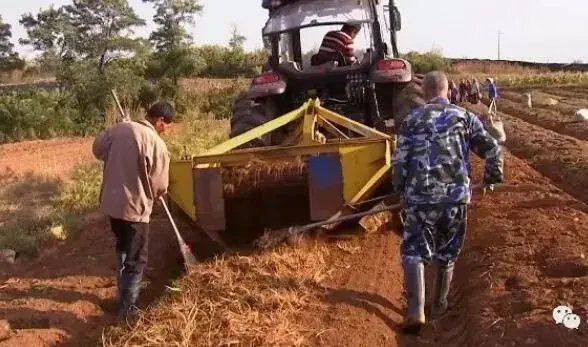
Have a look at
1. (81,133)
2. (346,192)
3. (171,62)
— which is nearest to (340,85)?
(346,192)

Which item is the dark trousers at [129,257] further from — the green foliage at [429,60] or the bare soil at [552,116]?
the green foliage at [429,60]

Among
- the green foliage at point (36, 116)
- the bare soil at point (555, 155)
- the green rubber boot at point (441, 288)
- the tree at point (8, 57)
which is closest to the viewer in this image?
the green rubber boot at point (441, 288)

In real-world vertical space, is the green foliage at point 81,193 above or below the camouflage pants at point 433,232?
below

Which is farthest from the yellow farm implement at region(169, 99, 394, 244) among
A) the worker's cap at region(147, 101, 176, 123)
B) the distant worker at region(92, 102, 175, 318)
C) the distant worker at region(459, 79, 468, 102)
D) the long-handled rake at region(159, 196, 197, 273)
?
the distant worker at region(459, 79, 468, 102)

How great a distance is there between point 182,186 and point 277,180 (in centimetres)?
74

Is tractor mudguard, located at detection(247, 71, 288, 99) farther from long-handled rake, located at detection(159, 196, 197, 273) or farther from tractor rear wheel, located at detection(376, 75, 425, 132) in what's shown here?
long-handled rake, located at detection(159, 196, 197, 273)

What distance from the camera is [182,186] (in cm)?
562

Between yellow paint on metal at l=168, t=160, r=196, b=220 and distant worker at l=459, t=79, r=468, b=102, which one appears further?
distant worker at l=459, t=79, r=468, b=102

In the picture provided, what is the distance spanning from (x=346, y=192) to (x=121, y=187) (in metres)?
1.66

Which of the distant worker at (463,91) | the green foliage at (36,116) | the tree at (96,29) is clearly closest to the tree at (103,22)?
the tree at (96,29)

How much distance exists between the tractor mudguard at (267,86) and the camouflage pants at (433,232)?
325cm

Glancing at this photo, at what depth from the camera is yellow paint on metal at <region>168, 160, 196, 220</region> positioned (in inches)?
220

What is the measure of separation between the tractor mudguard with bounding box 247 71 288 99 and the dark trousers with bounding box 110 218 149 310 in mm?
2712

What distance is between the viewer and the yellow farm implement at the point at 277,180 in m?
5.46
